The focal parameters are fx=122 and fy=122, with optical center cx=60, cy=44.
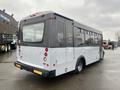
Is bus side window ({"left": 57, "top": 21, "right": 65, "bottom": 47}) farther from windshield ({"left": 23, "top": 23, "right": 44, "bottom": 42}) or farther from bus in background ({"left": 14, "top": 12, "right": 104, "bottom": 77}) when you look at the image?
windshield ({"left": 23, "top": 23, "right": 44, "bottom": 42})

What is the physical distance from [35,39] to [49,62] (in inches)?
45.1

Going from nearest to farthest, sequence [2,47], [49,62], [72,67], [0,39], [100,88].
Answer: [49,62], [100,88], [72,67], [0,39], [2,47]

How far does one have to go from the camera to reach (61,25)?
4828mm

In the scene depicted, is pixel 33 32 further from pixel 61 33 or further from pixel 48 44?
pixel 61 33

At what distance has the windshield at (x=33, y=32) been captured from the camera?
464 cm

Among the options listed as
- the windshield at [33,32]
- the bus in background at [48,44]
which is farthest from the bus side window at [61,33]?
the windshield at [33,32]

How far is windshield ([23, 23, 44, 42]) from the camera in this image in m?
4.64

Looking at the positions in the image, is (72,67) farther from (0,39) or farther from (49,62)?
(0,39)

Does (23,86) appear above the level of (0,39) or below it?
below

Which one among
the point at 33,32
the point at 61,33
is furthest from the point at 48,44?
the point at 33,32

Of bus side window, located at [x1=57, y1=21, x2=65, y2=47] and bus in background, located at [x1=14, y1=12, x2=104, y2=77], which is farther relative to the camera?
bus side window, located at [x1=57, y1=21, x2=65, y2=47]

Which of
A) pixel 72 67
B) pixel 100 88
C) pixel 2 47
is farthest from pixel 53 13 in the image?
pixel 2 47

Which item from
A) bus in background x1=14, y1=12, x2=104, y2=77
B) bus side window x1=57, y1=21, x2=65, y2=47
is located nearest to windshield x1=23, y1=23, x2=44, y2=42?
bus in background x1=14, y1=12, x2=104, y2=77

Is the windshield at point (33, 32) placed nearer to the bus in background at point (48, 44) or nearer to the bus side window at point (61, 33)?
the bus in background at point (48, 44)
